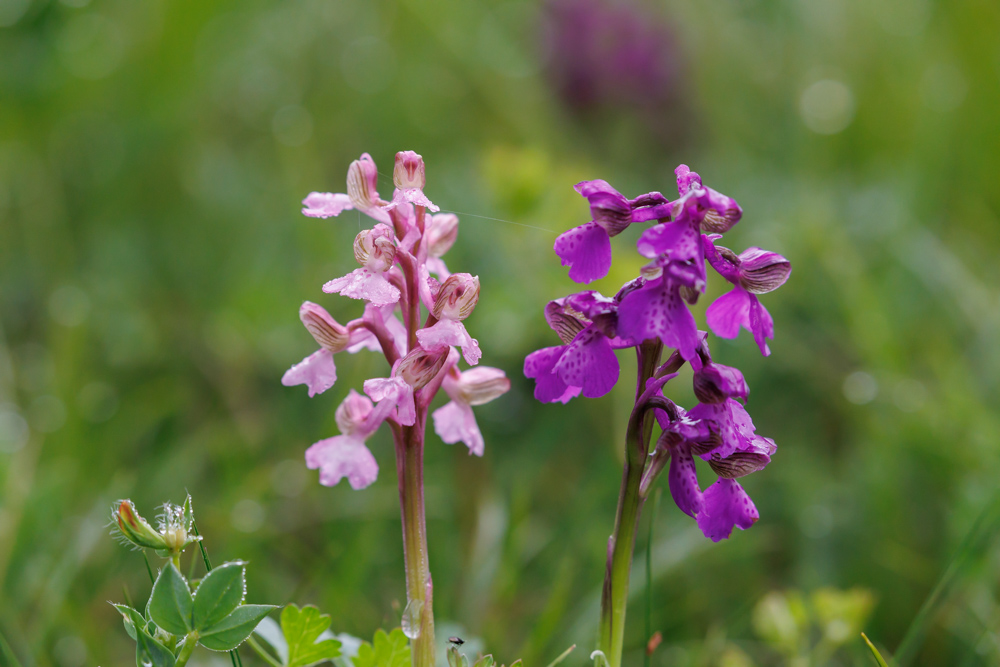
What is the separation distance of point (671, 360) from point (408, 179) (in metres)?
0.33

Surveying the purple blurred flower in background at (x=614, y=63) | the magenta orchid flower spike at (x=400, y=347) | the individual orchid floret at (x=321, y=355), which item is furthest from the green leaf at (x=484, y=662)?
the purple blurred flower in background at (x=614, y=63)

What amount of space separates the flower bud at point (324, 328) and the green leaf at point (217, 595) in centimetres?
24

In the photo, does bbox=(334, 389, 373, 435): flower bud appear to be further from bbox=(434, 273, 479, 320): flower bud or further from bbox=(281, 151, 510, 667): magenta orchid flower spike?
bbox=(434, 273, 479, 320): flower bud

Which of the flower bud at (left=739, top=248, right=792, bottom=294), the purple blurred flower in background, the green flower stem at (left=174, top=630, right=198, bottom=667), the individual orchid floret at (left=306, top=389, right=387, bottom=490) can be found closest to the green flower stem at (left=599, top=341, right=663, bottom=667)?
the flower bud at (left=739, top=248, right=792, bottom=294)

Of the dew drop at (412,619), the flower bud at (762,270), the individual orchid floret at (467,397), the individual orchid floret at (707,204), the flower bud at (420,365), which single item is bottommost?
the dew drop at (412,619)

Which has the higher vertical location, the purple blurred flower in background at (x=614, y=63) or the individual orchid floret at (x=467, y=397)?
the purple blurred flower in background at (x=614, y=63)

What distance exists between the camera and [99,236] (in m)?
2.61

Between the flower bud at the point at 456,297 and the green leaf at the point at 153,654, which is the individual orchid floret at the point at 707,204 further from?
the green leaf at the point at 153,654

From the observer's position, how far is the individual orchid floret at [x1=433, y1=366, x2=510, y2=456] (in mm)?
948

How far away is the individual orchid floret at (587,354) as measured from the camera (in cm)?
79

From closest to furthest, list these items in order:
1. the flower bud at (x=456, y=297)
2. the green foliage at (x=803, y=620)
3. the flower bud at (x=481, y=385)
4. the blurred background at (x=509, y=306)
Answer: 1. the flower bud at (x=456, y=297)
2. the flower bud at (x=481, y=385)
3. the green foliage at (x=803, y=620)
4. the blurred background at (x=509, y=306)

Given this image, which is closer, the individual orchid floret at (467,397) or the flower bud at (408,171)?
the flower bud at (408,171)

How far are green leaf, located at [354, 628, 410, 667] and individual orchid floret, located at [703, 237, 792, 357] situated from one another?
1.49 ft

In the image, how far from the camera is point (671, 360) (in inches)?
32.4
